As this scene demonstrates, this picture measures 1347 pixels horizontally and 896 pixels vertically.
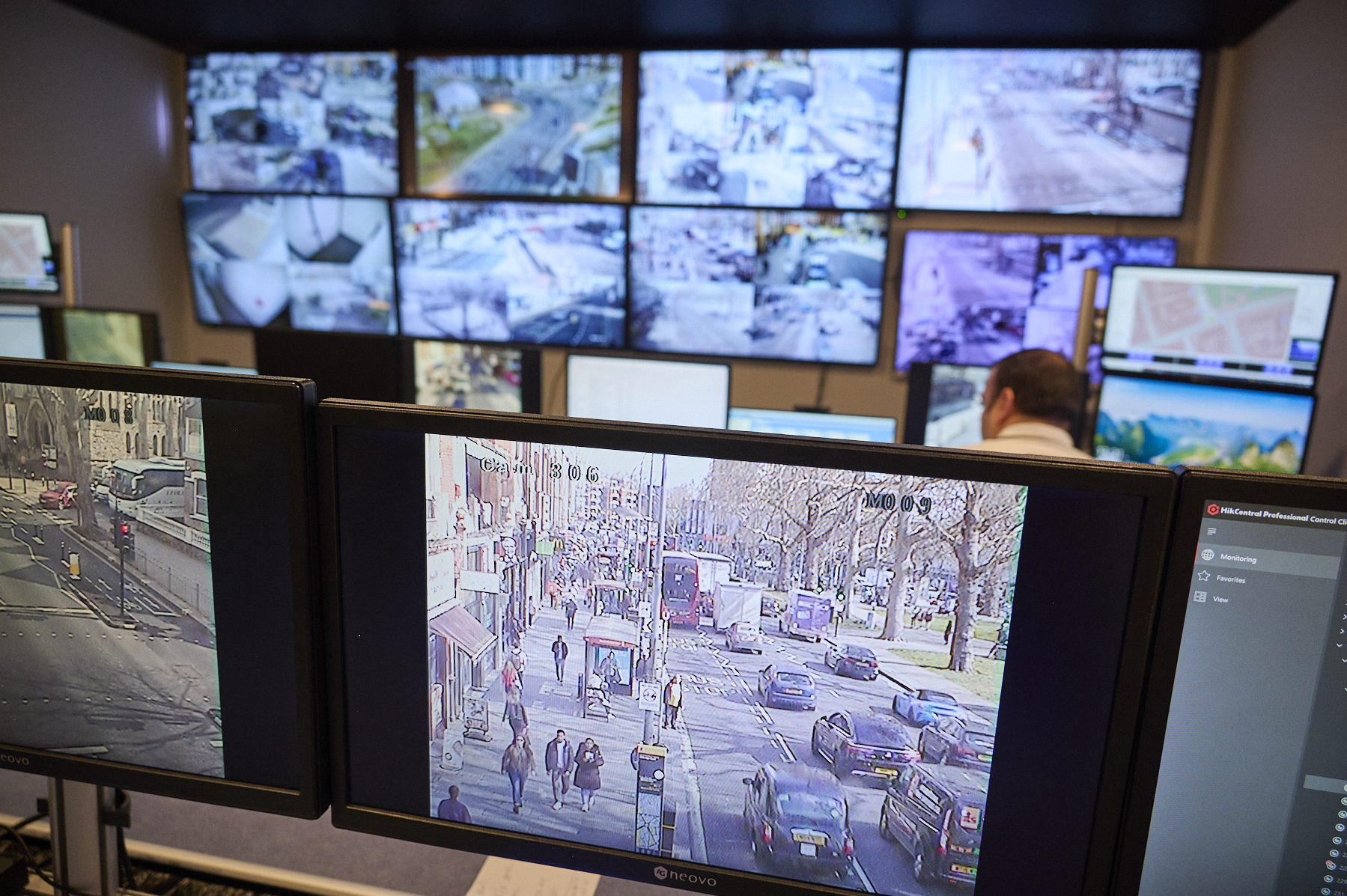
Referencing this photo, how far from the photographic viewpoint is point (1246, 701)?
567 millimetres

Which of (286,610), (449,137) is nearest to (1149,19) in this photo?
(449,137)

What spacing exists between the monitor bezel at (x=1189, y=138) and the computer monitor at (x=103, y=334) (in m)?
3.01

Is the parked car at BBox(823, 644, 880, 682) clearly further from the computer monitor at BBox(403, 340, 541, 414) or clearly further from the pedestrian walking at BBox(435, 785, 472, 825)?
the computer monitor at BBox(403, 340, 541, 414)

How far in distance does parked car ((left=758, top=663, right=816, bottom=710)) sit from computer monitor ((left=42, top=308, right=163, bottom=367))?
9.01 ft

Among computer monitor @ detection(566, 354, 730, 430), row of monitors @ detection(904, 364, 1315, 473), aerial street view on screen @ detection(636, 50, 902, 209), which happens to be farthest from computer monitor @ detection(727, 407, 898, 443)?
aerial street view on screen @ detection(636, 50, 902, 209)

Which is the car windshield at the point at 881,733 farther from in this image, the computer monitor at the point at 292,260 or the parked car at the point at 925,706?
the computer monitor at the point at 292,260

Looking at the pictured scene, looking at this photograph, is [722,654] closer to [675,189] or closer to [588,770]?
[588,770]

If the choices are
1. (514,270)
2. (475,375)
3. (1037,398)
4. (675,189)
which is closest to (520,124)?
(514,270)

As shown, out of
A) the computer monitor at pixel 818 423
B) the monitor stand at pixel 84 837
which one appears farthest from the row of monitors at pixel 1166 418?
the monitor stand at pixel 84 837

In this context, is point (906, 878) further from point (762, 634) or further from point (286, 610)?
point (286, 610)

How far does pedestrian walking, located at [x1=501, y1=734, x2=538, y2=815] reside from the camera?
65 cm

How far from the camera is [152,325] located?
2607mm

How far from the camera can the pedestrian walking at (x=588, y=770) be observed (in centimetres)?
64

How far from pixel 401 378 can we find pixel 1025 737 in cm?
210
